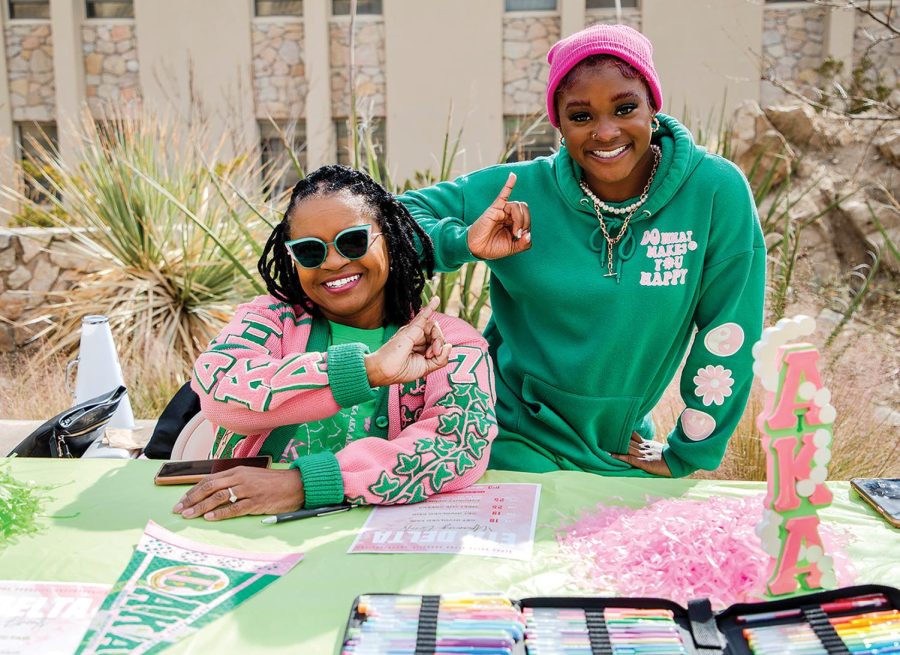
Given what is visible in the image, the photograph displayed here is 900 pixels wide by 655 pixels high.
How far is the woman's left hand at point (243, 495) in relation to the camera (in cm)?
185

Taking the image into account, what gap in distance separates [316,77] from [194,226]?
6983mm

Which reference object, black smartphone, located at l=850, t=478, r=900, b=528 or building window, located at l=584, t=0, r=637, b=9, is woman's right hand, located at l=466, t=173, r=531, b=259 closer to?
black smartphone, located at l=850, t=478, r=900, b=528

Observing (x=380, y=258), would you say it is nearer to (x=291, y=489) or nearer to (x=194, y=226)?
(x=291, y=489)

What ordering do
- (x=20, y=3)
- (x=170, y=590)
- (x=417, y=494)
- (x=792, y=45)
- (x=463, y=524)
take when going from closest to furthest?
(x=170, y=590), (x=463, y=524), (x=417, y=494), (x=792, y=45), (x=20, y=3)

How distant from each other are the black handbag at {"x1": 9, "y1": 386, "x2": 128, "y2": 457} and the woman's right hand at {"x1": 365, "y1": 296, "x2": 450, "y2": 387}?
1161 mm

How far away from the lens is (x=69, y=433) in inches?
105

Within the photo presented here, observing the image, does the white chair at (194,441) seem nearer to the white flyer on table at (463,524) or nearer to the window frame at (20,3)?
the white flyer on table at (463,524)

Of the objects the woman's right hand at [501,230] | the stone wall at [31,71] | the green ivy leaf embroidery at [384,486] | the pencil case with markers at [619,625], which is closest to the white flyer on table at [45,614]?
→ the pencil case with markers at [619,625]

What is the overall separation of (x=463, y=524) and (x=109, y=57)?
12.9 m

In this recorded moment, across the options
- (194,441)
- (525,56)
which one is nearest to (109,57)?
(525,56)

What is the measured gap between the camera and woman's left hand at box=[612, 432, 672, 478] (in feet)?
8.46

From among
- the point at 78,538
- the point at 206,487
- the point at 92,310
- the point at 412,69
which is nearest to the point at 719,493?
the point at 206,487

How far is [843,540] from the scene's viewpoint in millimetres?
1719

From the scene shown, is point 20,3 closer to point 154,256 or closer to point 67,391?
point 154,256
